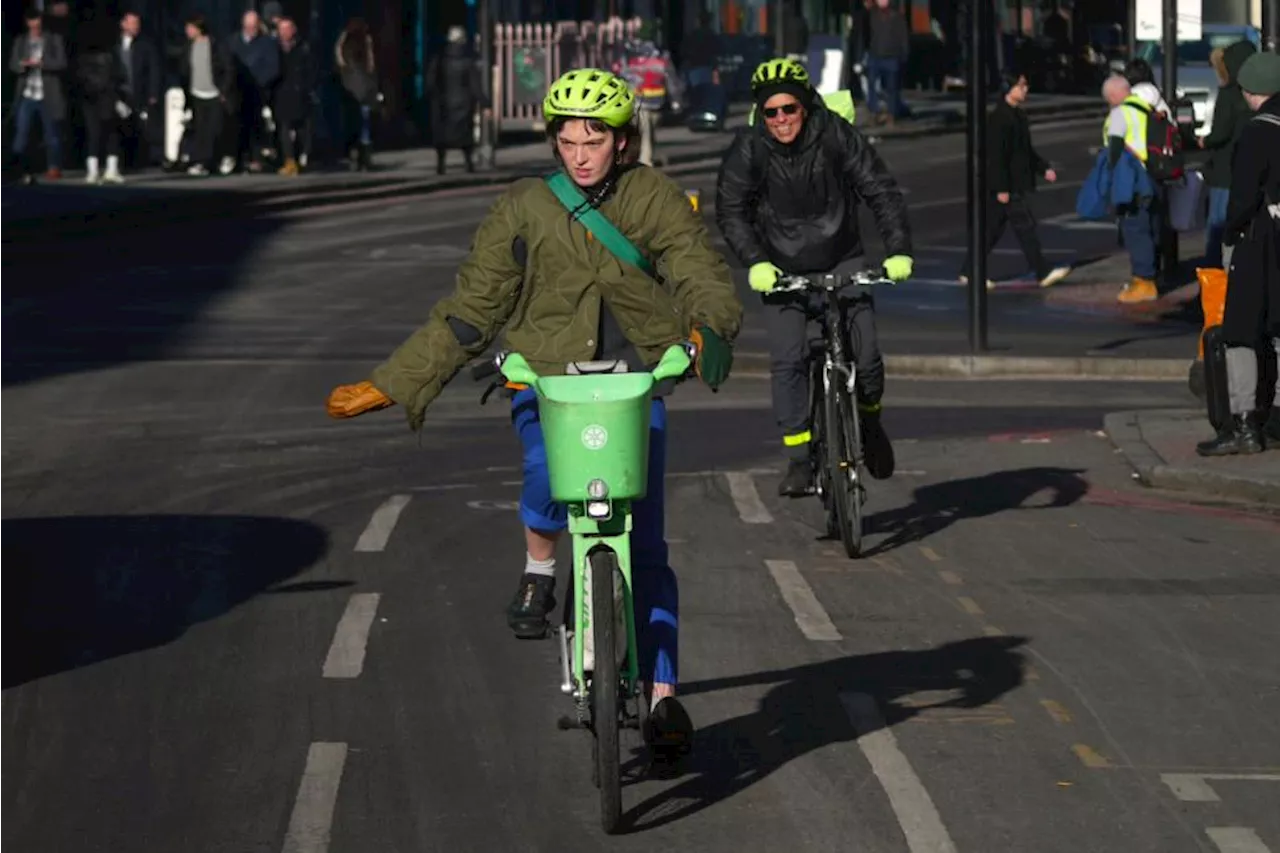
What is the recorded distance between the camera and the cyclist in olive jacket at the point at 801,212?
12180 mm

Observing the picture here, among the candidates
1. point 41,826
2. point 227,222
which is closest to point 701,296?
point 41,826

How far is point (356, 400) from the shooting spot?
770cm

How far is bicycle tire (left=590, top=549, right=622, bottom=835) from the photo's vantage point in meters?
7.32

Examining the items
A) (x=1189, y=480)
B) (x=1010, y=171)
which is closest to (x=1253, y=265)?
(x=1189, y=480)

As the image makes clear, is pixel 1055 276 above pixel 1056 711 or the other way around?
above

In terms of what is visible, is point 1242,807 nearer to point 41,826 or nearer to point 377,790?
point 377,790

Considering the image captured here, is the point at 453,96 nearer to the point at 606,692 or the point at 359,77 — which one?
the point at 359,77

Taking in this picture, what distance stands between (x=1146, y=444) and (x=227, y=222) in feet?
57.8

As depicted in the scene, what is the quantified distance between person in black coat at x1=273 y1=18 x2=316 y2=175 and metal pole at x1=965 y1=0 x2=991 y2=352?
17.5 metres

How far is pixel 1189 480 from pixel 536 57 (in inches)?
1202

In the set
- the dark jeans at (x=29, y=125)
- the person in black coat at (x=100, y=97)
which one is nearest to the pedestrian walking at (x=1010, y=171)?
the person in black coat at (x=100, y=97)

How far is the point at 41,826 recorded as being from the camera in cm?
753

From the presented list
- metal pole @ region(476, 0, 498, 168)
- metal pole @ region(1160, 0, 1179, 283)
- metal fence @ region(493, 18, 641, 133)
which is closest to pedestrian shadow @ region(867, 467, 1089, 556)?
metal pole @ region(1160, 0, 1179, 283)

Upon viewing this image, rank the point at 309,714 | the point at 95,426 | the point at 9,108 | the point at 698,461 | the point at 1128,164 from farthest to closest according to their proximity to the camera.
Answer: the point at 9,108 < the point at 1128,164 < the point at 95,426 < the point at 698,461 < the point at 309,714
